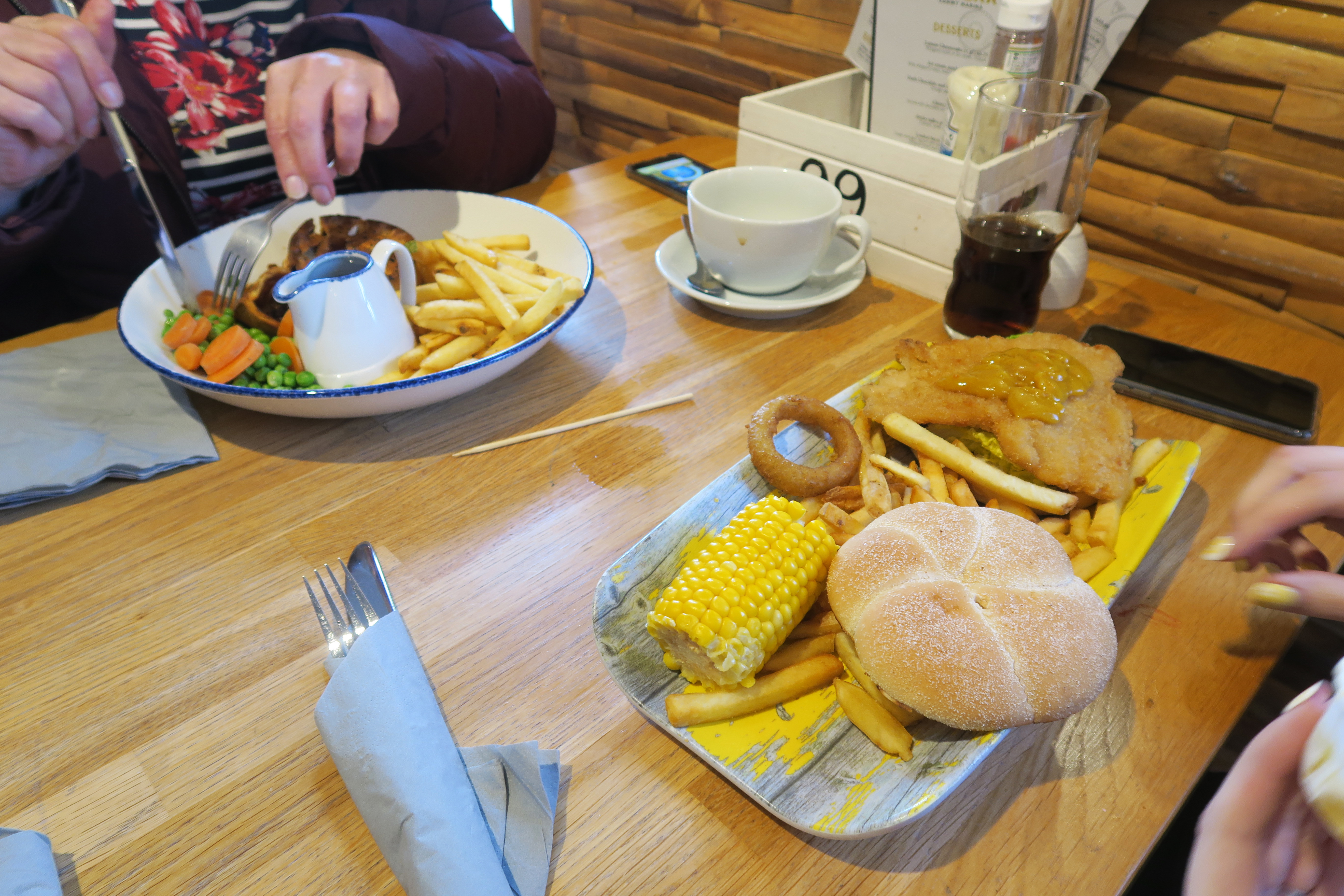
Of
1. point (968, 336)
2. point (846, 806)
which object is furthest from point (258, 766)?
point (968, 336)

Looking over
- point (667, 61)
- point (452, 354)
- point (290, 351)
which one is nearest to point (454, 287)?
point (452, 354)

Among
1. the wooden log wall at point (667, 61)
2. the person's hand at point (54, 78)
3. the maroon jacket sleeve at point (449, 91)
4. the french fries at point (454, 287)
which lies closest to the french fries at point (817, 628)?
the french fries at point (454, 287)

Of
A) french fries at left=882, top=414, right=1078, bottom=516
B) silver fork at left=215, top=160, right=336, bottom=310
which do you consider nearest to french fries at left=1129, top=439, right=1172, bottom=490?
french fries at left=882, top=414, right=1078, bottom=516

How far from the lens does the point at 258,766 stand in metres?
0.86

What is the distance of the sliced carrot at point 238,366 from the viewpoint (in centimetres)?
133

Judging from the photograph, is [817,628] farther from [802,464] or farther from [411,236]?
[411,236]

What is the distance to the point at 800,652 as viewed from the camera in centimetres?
92

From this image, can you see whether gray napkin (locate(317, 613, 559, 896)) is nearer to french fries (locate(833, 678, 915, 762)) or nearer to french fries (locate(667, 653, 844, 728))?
french fries (locate(667, 653, 844, 728))

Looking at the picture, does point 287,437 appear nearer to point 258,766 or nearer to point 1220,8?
point 258,766

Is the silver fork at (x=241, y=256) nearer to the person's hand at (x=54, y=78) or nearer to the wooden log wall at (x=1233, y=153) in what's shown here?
the person's hand at (x=54, y=78)

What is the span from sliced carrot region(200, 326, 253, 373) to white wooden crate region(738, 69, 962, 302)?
1.28 meters

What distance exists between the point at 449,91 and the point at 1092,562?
1880mm

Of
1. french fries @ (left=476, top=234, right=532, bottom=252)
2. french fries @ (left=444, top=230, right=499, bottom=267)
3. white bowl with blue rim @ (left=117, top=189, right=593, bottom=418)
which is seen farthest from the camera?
french fries @ (left=476, top=234, right=532, bottom=252)

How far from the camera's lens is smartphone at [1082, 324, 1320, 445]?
4.43 feet
